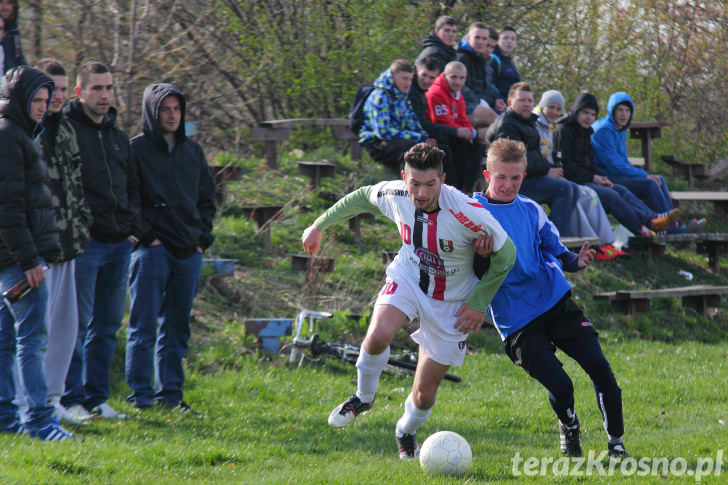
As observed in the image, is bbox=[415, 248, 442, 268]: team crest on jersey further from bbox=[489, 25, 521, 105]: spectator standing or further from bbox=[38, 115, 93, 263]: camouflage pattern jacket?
bbox=[489, 25, 521, 105]: spectator standing

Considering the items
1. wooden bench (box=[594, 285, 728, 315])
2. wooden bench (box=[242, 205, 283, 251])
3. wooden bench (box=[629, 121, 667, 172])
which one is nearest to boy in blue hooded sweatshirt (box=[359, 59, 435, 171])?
Answer: wooden bench (box=[242, 205, 283, 251])

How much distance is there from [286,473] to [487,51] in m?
7.52

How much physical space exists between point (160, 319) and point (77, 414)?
113cm

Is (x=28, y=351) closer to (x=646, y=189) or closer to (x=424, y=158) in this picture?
(x=424, y=158)

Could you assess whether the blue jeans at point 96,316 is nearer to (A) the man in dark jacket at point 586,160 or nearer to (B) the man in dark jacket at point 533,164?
(B) the man in dark jacket at point 533,164

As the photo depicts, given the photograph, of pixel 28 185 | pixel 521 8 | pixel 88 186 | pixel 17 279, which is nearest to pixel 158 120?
pixel 88 186

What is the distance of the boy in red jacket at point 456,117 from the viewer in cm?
1020

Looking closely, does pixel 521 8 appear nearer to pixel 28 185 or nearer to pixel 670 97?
pixel 670 97

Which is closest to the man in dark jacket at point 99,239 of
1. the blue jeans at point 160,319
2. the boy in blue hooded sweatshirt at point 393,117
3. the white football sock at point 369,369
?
the blue jeans at point 160,319

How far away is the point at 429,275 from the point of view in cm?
529

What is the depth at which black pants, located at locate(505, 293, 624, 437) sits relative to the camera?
5223 millimetres

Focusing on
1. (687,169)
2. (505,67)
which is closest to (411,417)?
(505,67)

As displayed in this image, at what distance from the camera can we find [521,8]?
576 inches

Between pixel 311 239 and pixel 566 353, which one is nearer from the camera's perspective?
pixel 566 353
